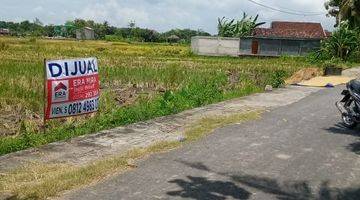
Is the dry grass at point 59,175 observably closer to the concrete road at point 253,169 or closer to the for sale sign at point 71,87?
the concrete road at point 253,169

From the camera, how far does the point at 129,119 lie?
10055 mm

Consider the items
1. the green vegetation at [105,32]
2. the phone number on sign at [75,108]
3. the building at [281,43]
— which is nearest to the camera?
the phone number on sign at [75,108]

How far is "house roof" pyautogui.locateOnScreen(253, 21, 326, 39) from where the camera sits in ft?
162

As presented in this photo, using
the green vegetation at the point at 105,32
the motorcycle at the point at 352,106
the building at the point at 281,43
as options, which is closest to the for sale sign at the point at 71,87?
the motorcycle at the point at 352,106

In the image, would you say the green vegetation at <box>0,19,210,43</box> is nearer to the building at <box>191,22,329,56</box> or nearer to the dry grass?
the building at <box>191,22,329,56</box>

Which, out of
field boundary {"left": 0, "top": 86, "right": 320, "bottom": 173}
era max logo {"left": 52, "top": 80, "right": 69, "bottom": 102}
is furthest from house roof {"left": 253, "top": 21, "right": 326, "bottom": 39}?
era max logo {"left": 52, "top": 80, "right": 69, "bottom": 102}

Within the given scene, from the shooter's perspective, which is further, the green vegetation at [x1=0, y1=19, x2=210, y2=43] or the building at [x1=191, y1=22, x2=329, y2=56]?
the green vegetation at [x1=0, y1=19, x2=210, y2=43]

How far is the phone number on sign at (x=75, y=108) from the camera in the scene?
8516mm

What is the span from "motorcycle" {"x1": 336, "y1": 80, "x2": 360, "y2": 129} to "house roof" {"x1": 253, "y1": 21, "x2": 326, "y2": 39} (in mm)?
39213

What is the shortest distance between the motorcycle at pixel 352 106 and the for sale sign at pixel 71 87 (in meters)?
5.18

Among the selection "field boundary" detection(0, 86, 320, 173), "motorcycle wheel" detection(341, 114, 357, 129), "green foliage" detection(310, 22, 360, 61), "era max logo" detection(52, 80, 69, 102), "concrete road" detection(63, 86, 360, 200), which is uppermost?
"green foliage" detection(310, 22, 360, 61)

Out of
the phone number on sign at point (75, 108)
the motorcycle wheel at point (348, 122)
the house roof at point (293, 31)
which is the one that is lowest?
the motorcycle wheel at point (348, 122)

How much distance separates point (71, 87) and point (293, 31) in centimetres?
4575

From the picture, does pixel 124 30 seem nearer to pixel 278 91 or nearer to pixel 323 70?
pixel 323 70
